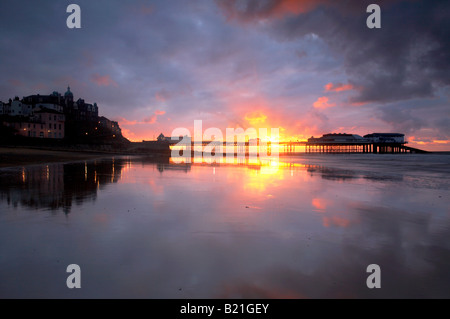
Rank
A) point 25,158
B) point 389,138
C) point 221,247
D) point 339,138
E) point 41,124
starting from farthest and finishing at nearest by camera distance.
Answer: point 339,138
point 389,138
point 41,124
point 25,158
point 221,247

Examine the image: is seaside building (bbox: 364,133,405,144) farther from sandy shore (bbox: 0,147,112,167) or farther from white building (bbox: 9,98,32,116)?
white building (bbox: 9,98,32,116)

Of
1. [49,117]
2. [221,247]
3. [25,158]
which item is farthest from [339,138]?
[221,247]

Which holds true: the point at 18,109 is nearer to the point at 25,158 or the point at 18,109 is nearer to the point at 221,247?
the point at 25,158

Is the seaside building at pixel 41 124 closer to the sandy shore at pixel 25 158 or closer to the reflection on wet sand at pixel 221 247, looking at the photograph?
the sandy shore at pixel 25 158

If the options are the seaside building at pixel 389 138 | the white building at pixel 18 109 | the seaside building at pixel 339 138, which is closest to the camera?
the white building at pixel 18 109

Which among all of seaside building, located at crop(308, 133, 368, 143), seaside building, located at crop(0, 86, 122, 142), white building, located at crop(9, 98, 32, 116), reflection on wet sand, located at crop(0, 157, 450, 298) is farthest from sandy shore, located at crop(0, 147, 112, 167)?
seaside building, located at crop(308, 133, 368, 143)

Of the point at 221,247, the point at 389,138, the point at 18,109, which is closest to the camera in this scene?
the point at 221,247

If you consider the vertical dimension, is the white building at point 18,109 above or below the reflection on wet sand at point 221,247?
above

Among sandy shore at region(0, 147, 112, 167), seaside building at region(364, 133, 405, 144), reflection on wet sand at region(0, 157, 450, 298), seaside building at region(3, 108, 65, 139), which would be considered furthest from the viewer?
seaside building at region(364, 133, 405, 144)

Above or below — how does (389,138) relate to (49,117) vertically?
below

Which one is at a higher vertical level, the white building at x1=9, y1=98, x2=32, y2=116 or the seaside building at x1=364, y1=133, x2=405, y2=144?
the white building at x1=9, y1=98, x2=32, y2=116

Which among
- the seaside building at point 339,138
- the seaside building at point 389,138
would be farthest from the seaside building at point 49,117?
the seaside building at point 389,138
